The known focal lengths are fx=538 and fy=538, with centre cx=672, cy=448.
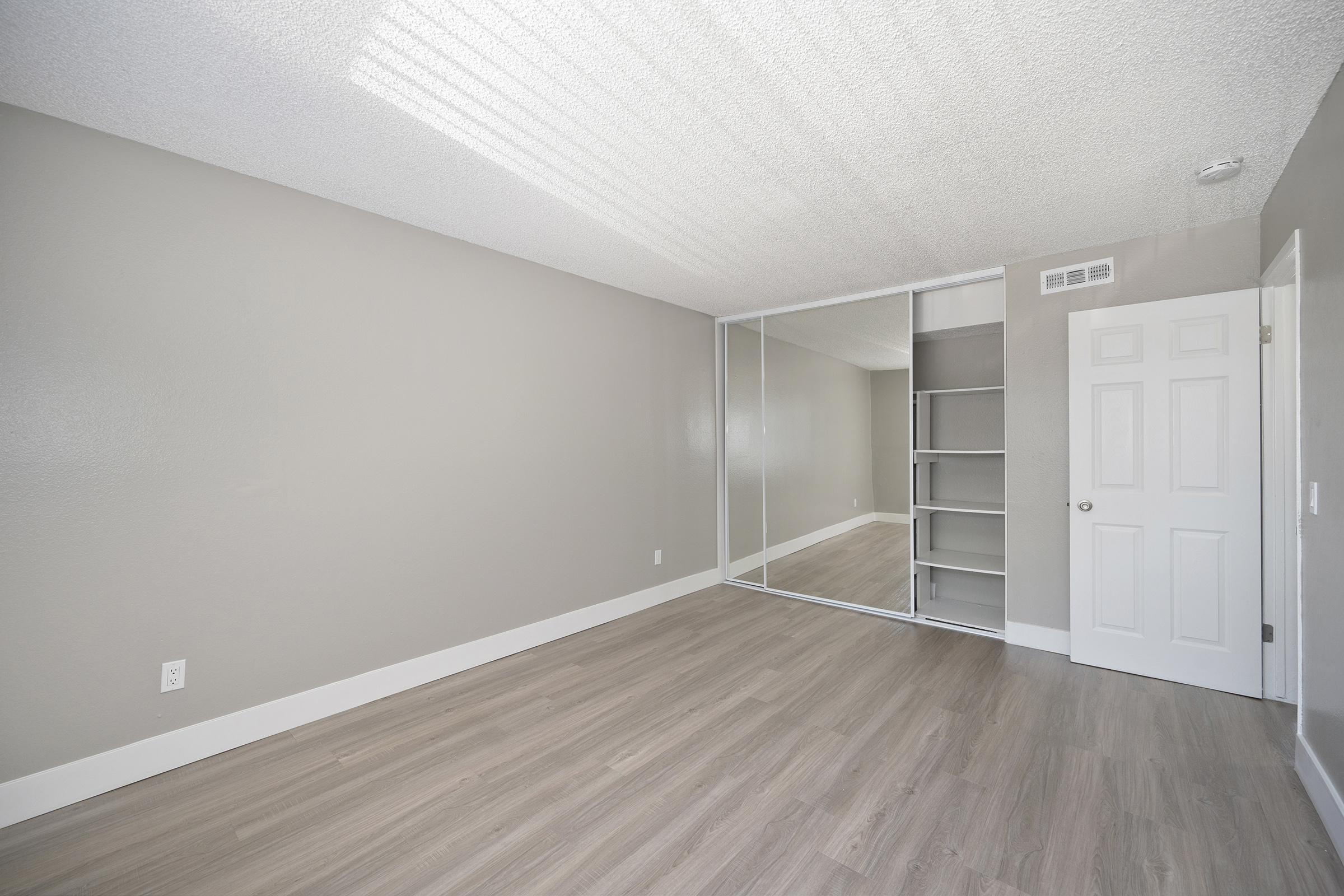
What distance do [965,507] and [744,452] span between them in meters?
1.90

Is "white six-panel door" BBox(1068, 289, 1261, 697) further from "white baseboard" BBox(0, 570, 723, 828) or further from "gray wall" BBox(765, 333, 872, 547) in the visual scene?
"white baseboard" BBox(0, 570, 723, 828)

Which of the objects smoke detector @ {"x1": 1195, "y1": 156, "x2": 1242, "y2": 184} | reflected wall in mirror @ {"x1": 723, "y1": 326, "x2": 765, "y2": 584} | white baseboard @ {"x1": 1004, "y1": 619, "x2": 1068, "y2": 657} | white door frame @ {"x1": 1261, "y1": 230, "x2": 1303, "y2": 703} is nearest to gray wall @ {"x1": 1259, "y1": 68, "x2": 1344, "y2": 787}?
smoke detector @ {"x1": 1195, "y1": 156, "x2": 1242, "y2": 184}

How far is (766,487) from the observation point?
5.04m

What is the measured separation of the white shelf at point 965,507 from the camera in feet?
12.3

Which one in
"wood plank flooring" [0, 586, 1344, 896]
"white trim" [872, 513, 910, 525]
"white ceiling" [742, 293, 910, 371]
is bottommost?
"wood plank flooring" [0, 586, 1344, 896]

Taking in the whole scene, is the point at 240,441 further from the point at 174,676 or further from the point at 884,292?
the point at 884,292

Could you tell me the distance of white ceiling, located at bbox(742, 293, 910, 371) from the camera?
4168 mm

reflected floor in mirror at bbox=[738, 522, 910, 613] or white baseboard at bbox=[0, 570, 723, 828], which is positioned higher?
reflected floor in mirror at bbox=[738, 522, 910, 613]

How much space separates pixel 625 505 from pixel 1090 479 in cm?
310

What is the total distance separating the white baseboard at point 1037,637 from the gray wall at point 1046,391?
0.10 ft

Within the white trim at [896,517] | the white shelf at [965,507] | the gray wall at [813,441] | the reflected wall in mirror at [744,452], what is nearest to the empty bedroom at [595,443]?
the white shelf at [965,507]

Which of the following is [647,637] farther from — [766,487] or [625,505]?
[766,487]

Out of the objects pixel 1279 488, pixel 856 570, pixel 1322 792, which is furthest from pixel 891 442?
pixel 1322 792

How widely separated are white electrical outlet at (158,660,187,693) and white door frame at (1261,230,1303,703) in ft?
16.8
